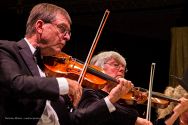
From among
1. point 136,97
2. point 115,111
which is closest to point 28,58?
point 115,111

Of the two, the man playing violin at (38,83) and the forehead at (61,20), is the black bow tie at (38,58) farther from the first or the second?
the forehead at (61,20)

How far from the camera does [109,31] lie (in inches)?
206

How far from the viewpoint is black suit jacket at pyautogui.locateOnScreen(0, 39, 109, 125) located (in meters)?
1.70

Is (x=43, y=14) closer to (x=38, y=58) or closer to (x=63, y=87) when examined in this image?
(x=38, y=58)

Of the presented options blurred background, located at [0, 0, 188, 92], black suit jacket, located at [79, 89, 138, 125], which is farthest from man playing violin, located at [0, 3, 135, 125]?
blurred background, located at [0, 0, 188, 92]

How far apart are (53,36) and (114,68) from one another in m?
0.85

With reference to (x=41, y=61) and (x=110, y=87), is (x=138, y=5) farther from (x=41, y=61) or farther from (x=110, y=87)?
(x=41, y=61)

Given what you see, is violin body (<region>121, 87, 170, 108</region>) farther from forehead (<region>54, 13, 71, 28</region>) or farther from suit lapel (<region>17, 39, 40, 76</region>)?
suit lapel (<region>17, 39, 40, 76</region>)

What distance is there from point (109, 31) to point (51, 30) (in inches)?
127

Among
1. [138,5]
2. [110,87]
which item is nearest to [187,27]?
[138,5]

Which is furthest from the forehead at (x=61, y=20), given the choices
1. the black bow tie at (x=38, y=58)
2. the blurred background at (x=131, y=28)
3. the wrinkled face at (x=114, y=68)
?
the blurred background at (x=131, y=28)

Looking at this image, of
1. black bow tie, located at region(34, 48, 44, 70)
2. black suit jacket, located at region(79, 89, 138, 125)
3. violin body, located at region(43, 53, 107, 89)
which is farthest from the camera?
black suit jacket, located at region(79, 89, 138, 125)

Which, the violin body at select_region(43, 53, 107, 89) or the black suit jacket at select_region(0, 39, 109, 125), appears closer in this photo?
the black suit jacket at select_region(0, 39, 109, 125)

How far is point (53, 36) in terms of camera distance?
2.05 m
